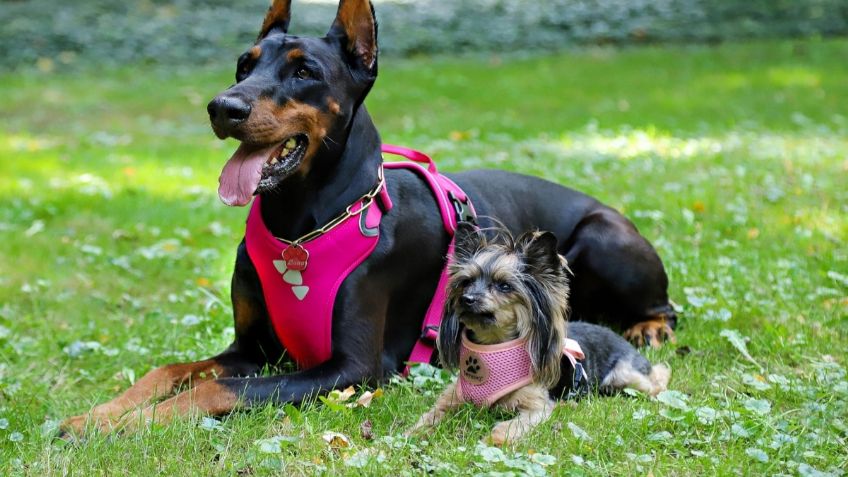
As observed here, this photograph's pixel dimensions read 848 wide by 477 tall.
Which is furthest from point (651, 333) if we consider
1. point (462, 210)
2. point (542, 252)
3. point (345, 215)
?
point (345, 215)

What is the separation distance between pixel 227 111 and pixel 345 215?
0.72 m

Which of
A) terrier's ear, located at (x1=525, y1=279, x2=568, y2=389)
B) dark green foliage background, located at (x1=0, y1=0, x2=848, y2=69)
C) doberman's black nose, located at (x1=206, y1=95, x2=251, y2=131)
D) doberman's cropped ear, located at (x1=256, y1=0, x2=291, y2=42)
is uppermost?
doberman's cropped ear, located at (x1=256, y1=0, x2=291, y2=42)

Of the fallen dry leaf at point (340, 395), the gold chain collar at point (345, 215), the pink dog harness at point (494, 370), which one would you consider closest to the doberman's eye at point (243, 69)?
the gold chain collar at point (345, 215)

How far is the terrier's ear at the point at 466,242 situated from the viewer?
3.81 m

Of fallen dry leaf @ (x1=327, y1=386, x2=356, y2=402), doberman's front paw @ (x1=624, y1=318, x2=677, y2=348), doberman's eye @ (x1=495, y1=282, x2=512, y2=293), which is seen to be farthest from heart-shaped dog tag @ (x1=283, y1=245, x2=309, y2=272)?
doberman's front paw @ (x1=624, y1=318, x2=677, y2=348)

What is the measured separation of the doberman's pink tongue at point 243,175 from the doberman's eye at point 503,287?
1064mm

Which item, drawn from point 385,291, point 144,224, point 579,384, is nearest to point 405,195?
point 385,291

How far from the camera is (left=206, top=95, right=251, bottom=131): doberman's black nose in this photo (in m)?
3.74

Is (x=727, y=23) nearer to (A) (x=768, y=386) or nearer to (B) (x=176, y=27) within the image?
(B) (x=176, y=27)

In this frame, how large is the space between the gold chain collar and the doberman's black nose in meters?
0.60

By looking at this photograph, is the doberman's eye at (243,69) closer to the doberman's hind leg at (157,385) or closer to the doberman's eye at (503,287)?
the doberman's hind leg at (157,385)

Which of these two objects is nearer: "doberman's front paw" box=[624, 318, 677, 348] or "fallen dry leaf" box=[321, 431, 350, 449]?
"fallen dry leaf" box=[321, 431, 350, 449]

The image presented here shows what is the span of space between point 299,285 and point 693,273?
2.94m

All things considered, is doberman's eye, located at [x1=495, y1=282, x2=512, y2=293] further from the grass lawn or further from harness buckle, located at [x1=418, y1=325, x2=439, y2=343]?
harness buckle, located at [x1=418, y1=325, x2=439, y2=343]
